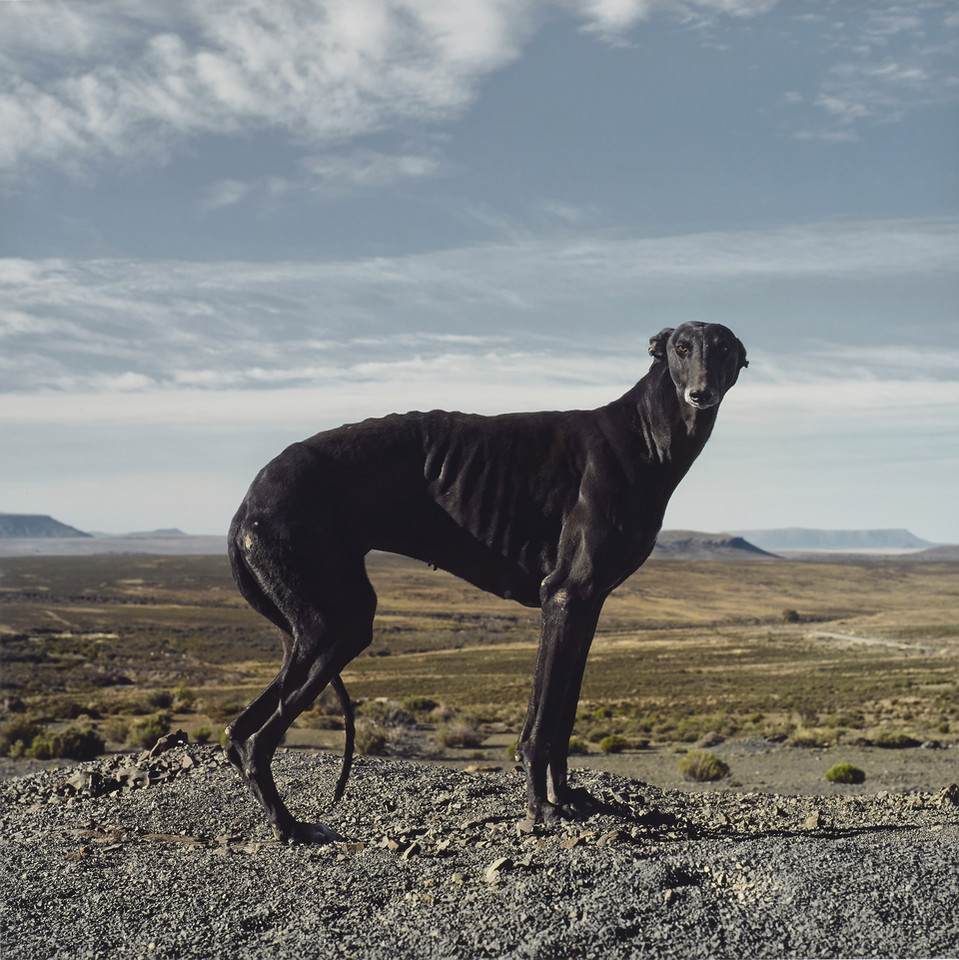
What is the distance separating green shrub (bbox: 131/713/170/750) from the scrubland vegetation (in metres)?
0.08

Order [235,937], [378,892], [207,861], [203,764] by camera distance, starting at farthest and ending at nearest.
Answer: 1. [203,764]
2. [207,861]
3. [378,892]
4. [235,937]

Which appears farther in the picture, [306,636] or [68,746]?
[68,746]

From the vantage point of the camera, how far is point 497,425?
7.13m

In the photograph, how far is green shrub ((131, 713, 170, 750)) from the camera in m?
19.6

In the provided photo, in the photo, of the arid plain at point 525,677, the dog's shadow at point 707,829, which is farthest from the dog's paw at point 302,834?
the arid plain at point 525,677

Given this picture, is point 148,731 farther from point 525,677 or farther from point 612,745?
point 525,677

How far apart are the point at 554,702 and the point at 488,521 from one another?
54.7 inches

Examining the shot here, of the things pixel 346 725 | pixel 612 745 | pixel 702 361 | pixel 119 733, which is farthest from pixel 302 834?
pixel 612 745

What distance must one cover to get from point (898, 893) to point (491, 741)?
1883cm

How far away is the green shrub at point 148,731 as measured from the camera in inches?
771

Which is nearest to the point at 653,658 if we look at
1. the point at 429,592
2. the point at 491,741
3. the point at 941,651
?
the point at 941,651

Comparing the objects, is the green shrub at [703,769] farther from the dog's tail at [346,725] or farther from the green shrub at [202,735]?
the dog's tail at [346,725]

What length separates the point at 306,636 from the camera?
664 centimetres

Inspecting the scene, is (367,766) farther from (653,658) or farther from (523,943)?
(653,658)
